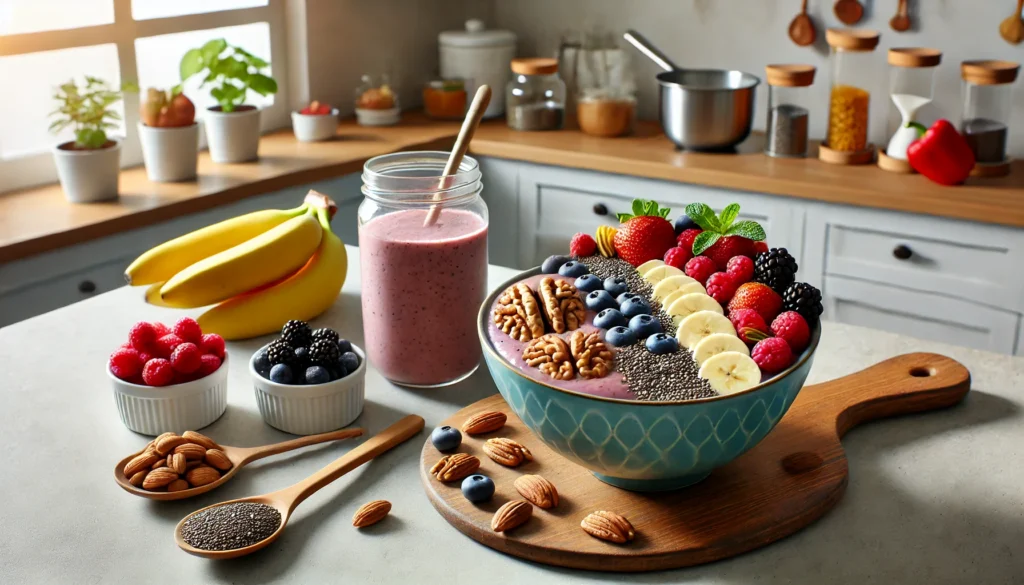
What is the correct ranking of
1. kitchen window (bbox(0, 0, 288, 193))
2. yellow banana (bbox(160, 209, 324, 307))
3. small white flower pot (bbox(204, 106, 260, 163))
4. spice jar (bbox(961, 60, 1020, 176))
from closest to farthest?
yellow banana (bbox(160, 209, 324, 307)) < kitchen window (bbox(0, 0, 288, 193)) < spice jar (bbox(961, 60, 1020, 176)) < small white flower pot (bbox(204, 106, 260, 163))

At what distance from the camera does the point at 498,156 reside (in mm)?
2943

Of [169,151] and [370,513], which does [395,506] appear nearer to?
[370,513]

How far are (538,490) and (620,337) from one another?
17 centimetres

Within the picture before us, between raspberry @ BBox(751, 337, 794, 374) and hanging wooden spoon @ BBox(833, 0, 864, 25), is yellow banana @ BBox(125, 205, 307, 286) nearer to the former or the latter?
raspberry @ BBox(751, 337, 794, 374)

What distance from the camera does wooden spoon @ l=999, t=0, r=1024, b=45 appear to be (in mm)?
2627

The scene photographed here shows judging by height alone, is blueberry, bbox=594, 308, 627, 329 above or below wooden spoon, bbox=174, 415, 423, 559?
above

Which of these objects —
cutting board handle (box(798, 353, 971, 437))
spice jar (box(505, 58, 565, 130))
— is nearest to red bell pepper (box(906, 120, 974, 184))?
spice jar (box(505, 58, 565, 130))

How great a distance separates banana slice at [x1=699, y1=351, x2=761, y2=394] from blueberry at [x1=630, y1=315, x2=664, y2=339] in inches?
3.1

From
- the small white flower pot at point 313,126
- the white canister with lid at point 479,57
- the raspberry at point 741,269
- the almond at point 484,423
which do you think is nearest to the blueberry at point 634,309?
the raspberry at point 741,269

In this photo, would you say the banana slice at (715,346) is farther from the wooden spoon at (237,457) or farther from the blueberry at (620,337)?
the wooden spoon at (237,457)

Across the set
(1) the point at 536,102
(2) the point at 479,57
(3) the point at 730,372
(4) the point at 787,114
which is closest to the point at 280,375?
(3) the point at 730,372

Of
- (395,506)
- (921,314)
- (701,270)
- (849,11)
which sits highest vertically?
(849,11)

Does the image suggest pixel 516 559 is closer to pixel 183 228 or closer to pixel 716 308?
pixel 716 308

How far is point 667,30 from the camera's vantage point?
10.5ft
